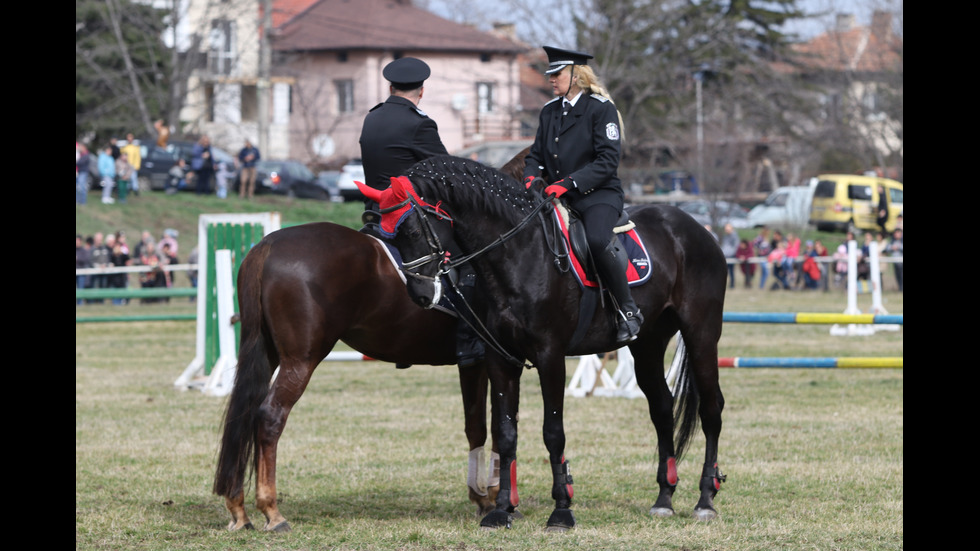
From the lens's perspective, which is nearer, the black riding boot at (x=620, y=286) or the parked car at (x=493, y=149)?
the black riding boot at (x=620, y=286)

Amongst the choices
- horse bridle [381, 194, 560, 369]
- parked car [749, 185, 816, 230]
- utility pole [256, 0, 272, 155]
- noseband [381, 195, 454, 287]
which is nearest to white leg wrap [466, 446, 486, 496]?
horse bridle [381, 194, 560, 369]

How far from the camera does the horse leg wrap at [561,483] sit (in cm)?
651

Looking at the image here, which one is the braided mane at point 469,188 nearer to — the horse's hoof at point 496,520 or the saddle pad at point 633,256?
the saddle pad at point 633,256

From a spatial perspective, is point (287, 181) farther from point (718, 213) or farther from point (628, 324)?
point (628, 324)

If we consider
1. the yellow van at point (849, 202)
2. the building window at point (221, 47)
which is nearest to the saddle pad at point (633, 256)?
the yellow van at point (849, 202)

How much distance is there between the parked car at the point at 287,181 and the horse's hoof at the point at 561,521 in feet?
107

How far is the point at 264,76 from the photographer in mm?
49031

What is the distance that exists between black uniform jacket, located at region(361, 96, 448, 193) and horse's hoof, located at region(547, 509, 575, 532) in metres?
2.21

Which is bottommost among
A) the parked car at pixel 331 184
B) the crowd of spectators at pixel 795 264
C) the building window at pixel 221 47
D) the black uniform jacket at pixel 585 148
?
the crowd of spectators at pixel 795 264

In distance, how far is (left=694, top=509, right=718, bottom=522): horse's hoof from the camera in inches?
268

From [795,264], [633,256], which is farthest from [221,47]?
[633,256]

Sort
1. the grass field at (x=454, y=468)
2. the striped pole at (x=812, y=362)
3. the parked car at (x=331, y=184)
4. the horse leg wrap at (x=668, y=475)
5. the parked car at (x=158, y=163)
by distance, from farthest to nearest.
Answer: the parked car at (x=331, y=184) < the parked car at (x=158, y=163) < the striped pole at (x=812, y=362) < the horse leg wrap at (x=668, y=475) < the grass field at (x=454, y=468)

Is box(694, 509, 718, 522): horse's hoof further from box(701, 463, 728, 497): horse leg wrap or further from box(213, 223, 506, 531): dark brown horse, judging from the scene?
box(213, 223, 506, 531): dark brown horse
